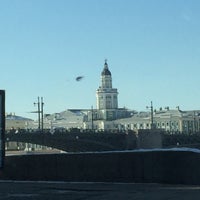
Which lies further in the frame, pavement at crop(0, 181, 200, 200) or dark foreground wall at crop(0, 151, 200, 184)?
dark foreground wall at crop(0, 151, 200, 184)

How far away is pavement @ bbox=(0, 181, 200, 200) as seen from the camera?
14.6 meters

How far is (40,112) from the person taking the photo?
128 metres

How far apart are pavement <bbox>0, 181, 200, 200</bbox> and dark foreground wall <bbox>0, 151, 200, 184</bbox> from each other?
19.2 inches

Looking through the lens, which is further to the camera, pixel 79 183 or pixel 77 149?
pixel 77 149

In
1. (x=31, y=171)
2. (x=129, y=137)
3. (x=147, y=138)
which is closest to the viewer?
(x=31, y=171)

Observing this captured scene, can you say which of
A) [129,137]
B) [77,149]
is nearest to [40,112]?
[77,149]

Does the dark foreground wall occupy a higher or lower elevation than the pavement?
higher

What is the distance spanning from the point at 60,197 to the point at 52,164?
568cm

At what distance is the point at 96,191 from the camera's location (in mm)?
16656

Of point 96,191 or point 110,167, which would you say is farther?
point 110,167

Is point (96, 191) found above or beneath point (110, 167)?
beneath

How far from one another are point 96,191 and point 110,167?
9.16 ft

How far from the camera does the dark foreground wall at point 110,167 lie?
17703mm

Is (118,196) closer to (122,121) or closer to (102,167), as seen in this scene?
(102,167)
